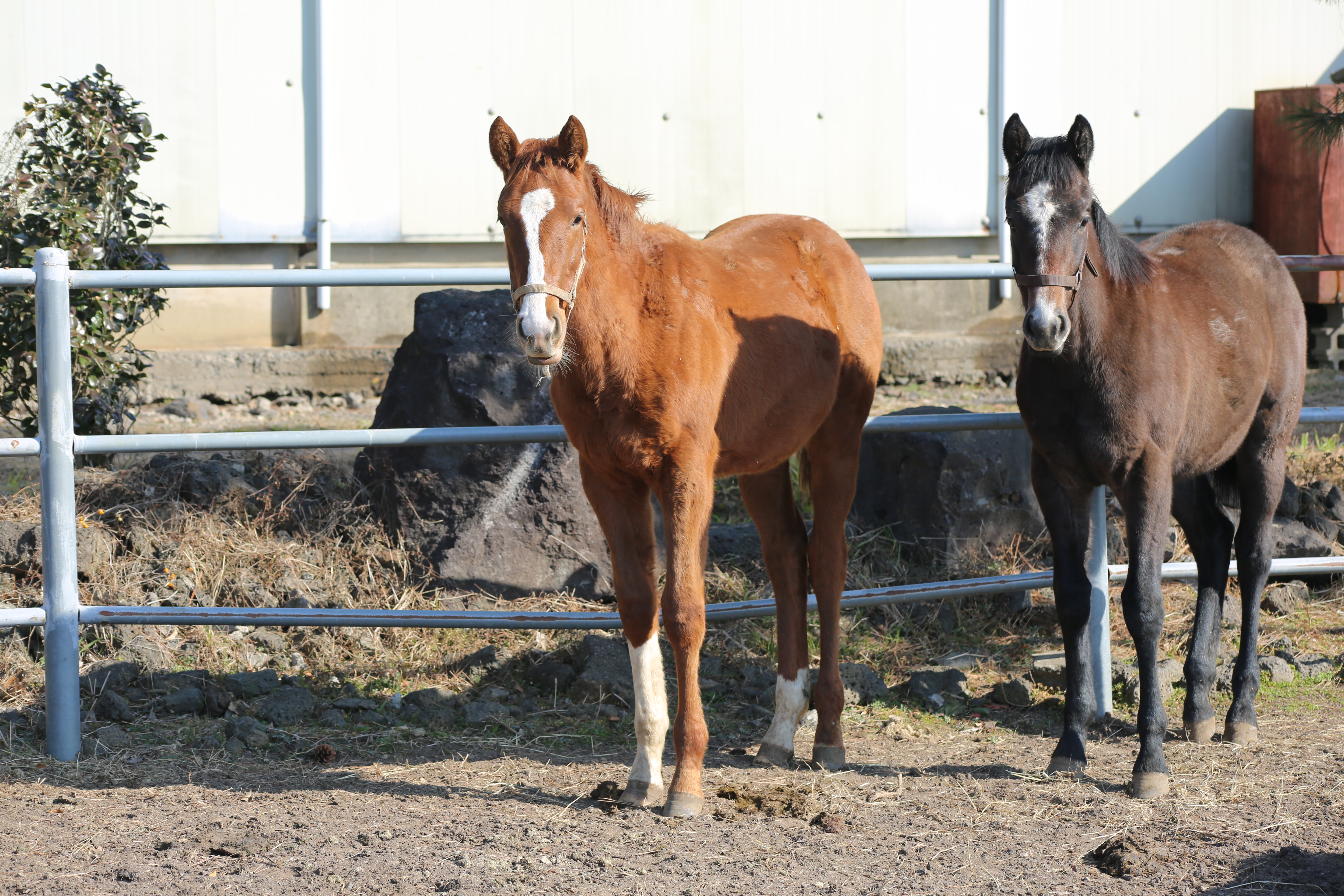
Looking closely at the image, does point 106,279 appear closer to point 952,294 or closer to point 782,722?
point 782,722

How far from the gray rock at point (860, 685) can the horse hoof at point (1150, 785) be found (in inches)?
46.1

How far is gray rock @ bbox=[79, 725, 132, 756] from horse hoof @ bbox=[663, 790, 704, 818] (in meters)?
1.91

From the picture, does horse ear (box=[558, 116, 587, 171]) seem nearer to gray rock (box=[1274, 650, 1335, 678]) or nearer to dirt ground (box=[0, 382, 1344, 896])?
dirt ground (box=[0, 382, 1344, 896])

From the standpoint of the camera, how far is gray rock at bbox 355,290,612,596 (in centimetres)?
529

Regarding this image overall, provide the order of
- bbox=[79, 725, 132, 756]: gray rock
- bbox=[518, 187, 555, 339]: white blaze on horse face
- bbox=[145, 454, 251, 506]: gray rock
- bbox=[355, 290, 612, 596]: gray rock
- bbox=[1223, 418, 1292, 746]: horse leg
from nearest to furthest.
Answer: bbox=[518, 187, 555, 339]: white blaze on horse face
bbox=[79, 725, 132, 756]: gray rock
bbox=[1223, 418, 1292, 746]: horse leg
bbox=[355, 290, 612, 596]: gray rock
bbox=[145, 454, 251, 506]: gray rock

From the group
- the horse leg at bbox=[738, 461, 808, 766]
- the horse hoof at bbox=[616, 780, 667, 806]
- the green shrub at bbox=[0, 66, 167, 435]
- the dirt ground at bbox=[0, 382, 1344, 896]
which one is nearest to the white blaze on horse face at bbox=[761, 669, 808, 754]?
the horse leg at bbox=[738, 461, 808, 766]

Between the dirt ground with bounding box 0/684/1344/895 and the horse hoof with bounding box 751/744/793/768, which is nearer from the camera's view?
the dirt ground with bounding box 0/684/1344/895

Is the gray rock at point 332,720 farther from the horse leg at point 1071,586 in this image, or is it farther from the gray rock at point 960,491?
the gray rock at point 960,491

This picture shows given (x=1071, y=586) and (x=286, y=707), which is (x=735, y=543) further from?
(x=286, y=707)

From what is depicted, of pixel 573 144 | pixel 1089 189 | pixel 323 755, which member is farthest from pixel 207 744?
pixel 1089 189

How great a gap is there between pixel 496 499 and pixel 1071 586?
252 centimetres

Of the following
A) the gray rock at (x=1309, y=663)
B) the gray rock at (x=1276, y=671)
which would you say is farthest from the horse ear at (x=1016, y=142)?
the gray rock at (x=1309, y=663)

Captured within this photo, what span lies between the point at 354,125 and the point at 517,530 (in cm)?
562

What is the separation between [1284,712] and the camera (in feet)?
14.5
